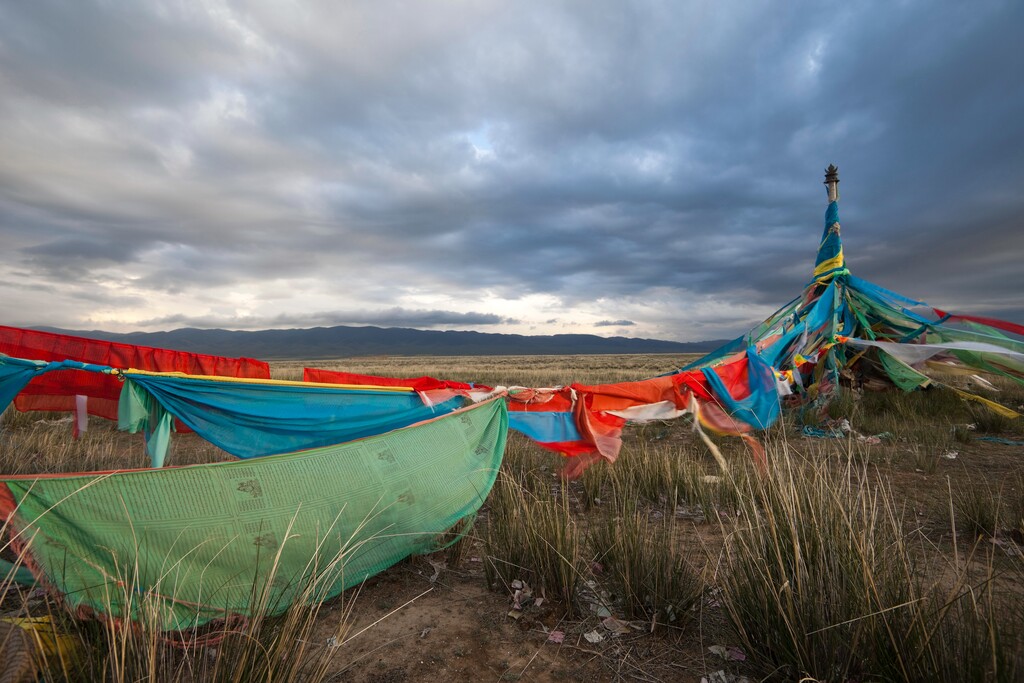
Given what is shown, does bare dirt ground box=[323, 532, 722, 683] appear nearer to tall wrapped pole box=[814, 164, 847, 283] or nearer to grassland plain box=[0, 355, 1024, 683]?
grassland plain box=[0, 355, 1024, 683]

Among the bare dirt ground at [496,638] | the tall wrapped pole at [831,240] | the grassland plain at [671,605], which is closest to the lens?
the grassland plain at [671,605]

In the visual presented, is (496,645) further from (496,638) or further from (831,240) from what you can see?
(831,240)

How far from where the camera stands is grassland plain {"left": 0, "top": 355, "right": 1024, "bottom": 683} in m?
1.79

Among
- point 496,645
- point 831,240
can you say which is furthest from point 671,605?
point 831,240

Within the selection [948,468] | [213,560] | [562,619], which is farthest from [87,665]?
[948,468]

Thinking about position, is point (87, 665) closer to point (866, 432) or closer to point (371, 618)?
point (371, 618)

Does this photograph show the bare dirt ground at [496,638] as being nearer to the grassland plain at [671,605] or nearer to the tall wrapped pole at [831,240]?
the grassland plain at [671,605]

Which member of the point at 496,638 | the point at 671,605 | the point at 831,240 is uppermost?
the point at 831,240

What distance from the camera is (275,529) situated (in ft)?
8.32

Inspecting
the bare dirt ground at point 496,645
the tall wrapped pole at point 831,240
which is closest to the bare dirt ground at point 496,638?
the bare dirt ground at point 496,645

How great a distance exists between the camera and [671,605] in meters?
2.59

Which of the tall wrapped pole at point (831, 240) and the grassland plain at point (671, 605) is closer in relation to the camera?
the grassland plain at point (671, 605)

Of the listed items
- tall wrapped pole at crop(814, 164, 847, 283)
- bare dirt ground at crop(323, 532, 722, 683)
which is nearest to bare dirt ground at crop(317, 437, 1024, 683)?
bare dirt ground at crop(323, 532, 722, 683)

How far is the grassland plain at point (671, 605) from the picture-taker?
5.86 ft
